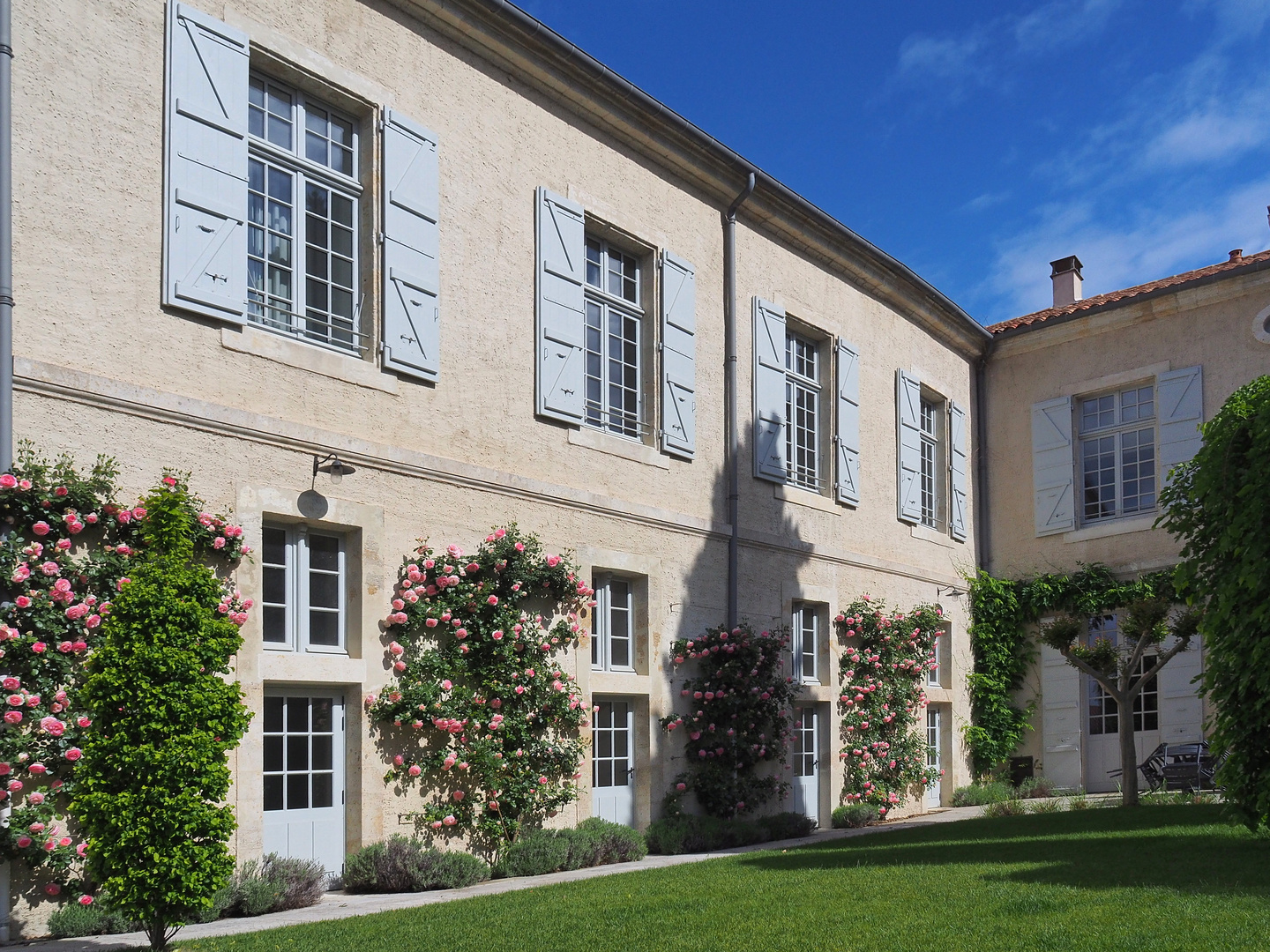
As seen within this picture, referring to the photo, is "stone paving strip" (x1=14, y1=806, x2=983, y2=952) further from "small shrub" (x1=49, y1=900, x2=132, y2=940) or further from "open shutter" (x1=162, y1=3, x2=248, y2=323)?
"open shutter" (x1=162, y1=3, x2=248, y2=323)

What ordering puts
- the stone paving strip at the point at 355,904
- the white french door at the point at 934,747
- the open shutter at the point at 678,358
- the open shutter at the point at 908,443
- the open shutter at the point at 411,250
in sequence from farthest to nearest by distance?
1. the open shutter at the point at 908,443
2. the white french door at the point at 934,747
3. the open shutter at the point at 678,358
4. the open shutter at the point at 411,250
5. the stone paving strip at the point at 355,904

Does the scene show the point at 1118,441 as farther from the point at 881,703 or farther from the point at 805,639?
the point at 805,639

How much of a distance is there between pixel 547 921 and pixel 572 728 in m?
3.51

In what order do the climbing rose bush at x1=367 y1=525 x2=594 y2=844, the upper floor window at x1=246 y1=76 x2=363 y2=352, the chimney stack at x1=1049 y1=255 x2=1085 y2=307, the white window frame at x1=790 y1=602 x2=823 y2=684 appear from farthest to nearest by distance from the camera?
the chimney stack at x1=1049 y1=255 x2=1085 y2=307 → the white window frame at x1=790 y1=602 x2=823 y2=684 → the climbing rose bush at x1=367 y1=525 x2=594 y2=844 → the upper floor window at x1=246 y1=76 x2=363 y2=352

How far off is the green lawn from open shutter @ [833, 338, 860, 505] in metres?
5.82

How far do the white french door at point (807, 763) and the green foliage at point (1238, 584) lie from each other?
551 centimetres

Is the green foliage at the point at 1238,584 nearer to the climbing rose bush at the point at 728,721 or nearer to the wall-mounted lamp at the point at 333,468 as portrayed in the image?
the climbing rose bush at the point at 728,721

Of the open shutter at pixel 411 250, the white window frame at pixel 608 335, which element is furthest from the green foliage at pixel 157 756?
the white window frame at pixel 608 335

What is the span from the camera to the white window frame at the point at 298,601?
8.33m

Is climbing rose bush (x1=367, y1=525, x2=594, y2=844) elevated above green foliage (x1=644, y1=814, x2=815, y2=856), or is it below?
above

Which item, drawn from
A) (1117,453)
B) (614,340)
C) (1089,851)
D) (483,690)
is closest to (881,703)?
(1117,453)

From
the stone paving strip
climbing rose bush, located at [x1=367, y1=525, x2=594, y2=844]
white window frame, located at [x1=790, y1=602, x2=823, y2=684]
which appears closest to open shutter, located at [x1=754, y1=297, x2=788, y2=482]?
white window frame, located at [x1=790, y1=602, x2=823, y2=684]

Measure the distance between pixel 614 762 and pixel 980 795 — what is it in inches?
243

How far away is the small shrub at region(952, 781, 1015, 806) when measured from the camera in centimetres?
1527
